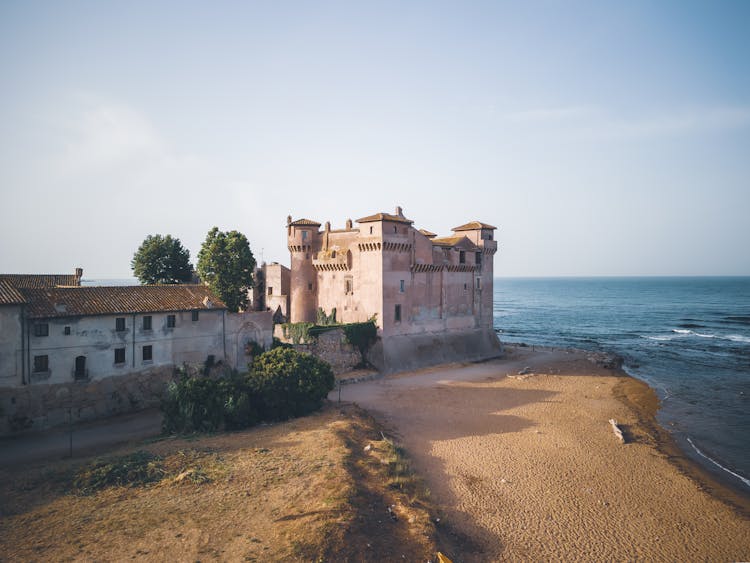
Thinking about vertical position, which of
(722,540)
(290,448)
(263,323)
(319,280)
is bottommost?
(722,540)

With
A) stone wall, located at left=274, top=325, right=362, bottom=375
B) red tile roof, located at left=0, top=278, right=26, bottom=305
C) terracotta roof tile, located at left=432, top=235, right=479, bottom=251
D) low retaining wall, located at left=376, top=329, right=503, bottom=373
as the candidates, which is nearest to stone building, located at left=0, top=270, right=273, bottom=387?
red tile roof, located at left=0, top=278, right=26, bottom=305

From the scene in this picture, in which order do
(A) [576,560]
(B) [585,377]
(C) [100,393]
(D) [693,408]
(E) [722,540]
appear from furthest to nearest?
(B) [585,377], (D) [693,408], (C) [100,393], (E) [722,540], (A) [576,560]

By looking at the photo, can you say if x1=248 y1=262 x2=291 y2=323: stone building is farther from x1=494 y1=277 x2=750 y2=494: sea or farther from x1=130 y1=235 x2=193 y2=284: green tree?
x1=494 y1=277 x2=750 y2=494: sea

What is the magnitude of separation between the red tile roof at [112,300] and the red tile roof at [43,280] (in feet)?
34.8

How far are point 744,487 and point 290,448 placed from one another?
23.2m

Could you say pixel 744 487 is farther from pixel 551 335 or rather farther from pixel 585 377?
pixel 551 335

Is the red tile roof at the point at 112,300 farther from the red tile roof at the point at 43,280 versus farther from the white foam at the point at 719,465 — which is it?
the white foam at the point at 719,465

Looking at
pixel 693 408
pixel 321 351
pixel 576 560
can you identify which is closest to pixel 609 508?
pixel 576 560

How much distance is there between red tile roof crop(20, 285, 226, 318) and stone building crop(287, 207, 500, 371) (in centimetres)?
1398

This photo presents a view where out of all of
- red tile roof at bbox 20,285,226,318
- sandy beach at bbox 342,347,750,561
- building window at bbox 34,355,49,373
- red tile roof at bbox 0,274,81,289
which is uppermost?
red tile roof at bbox 0,274,81,289

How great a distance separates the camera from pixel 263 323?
40.0m

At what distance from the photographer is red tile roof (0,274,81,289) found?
39719 mm

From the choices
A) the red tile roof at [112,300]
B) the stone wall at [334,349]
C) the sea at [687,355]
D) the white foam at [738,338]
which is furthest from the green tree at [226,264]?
the white foam at [738,338]

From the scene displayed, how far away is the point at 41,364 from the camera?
95.1ft
